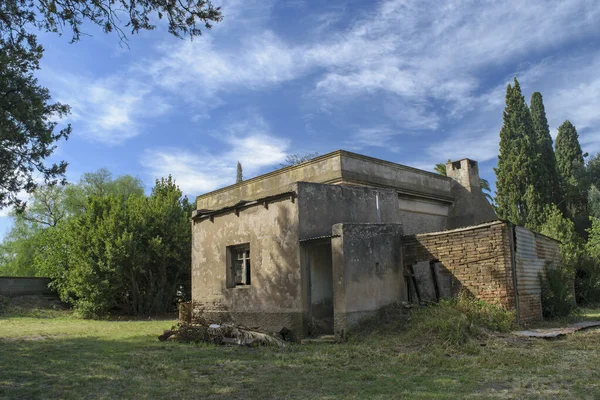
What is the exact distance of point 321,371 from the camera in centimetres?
798

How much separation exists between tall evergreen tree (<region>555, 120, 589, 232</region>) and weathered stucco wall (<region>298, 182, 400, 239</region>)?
81.1 ft

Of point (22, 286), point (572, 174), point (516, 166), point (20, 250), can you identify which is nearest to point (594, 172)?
point (572, 174)

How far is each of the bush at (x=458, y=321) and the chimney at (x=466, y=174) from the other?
10.0 m

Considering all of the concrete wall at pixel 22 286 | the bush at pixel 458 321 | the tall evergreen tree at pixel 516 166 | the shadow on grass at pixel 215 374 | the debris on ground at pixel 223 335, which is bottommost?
the shadow on grass at pixel 215 374

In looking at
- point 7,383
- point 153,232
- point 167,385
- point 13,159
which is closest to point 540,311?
point 167,385

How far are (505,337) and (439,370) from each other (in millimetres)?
2863

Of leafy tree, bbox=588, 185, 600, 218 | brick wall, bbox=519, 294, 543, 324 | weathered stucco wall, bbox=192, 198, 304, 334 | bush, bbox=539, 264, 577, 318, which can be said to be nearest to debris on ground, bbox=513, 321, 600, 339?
brick wall, bbox=519, 294, 543, 324

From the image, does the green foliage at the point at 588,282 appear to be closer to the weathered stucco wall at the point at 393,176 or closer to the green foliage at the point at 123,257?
the weathered stucco wall at the point at 393,176

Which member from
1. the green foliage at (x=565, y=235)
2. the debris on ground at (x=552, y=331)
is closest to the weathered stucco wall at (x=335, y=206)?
the debris on ground at (x=552, y=331)

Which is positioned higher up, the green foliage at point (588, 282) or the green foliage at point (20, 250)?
the green foliage at point (20, 250)

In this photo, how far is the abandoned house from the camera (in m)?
11.3

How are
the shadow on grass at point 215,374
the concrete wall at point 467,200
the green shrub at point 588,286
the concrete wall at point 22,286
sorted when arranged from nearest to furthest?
1. the shadow on grass at point 215,374
2. the concrete wall at point 467,200
3. the green shrub at point 588,286
4. the concrete wall at point 22,286

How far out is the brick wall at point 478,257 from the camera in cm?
1085

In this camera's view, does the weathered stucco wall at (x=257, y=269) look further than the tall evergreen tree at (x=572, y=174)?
No
